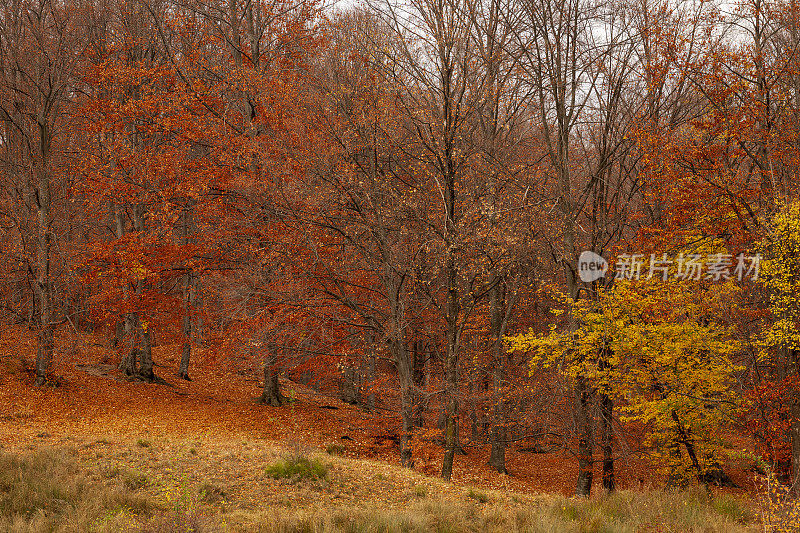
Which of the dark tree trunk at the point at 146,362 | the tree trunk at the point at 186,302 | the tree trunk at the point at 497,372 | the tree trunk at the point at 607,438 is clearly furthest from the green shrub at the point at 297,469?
the dark tree trunk at the point at 146,362

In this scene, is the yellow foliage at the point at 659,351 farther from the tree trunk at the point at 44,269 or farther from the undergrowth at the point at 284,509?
the tree trunk at the point at 44,269

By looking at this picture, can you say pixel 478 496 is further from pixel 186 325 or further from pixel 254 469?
pixel 186 325

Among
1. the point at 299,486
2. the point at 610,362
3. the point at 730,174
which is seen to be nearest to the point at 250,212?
the point at 299,486

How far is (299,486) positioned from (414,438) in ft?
16.4

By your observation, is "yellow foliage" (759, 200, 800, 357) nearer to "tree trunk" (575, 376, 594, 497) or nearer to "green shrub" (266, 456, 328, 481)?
"tree trunk" (575, 376, 594, 497)

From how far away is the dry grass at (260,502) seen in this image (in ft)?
23.7

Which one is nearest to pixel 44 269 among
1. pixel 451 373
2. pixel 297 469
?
pixel 297 469

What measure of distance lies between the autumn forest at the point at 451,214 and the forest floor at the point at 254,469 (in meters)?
0.68

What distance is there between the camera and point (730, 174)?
14.2 metres

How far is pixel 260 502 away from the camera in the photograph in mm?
8469

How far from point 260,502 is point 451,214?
703 cm

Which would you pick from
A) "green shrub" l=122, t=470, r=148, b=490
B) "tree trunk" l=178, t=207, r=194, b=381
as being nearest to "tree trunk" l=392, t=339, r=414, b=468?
"green shrub" l=122, t=470, r=148, b=490

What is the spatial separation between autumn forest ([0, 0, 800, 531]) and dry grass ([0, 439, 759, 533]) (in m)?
2.84

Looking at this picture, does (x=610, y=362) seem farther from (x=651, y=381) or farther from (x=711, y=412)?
(x=711, y=412)
